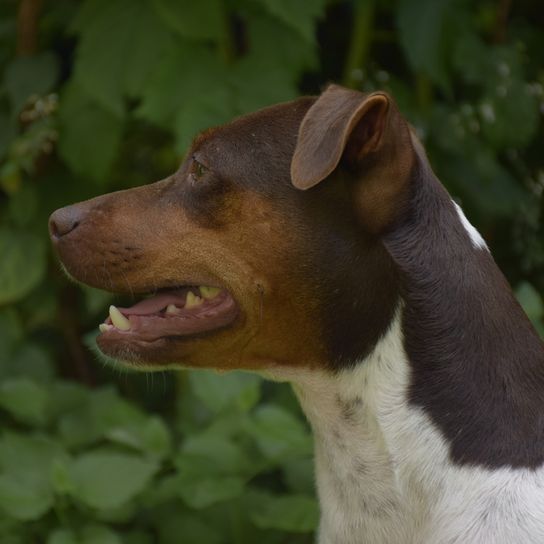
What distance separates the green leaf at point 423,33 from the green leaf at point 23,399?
6.14 ft

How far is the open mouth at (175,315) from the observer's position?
3018mm

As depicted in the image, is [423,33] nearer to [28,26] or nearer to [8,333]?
[28,26]

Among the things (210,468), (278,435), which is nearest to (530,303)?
(278,435)

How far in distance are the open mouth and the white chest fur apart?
0.82ft

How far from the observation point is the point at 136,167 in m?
5.38

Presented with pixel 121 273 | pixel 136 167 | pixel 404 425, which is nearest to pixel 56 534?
pixel 121 273

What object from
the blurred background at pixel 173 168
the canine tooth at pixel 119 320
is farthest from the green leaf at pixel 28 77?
the canine tooth at pixel 119 320

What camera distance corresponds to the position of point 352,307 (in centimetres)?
294

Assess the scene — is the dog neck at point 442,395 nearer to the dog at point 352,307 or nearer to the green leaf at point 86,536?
the dog at point 352,307

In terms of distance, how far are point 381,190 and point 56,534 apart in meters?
1.68

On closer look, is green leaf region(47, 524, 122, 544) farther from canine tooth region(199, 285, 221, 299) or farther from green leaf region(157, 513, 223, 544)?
canine tooth region(199, 285, 221, 299)

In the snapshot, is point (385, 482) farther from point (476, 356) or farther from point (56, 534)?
point (56, 534)

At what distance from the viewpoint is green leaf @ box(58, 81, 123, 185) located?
15.4 feet

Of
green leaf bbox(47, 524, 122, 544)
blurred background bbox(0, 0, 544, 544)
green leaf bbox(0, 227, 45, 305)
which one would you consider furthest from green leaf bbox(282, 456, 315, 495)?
green leaf bbox(0, 227, 45, 305)
